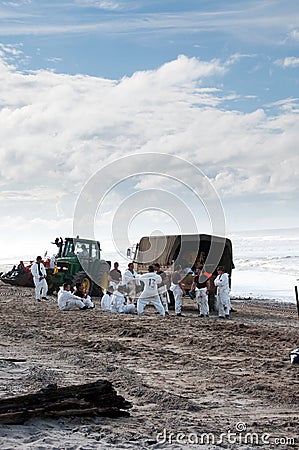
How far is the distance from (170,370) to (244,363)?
1.48 meters

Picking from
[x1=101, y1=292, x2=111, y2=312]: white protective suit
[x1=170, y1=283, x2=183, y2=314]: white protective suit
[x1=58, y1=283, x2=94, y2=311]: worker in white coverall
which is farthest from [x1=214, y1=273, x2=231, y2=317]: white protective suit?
[x1=58, y1=283, x2=94, y2=311]: worker in white coverall

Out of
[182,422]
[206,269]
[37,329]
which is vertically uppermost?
[206,269]

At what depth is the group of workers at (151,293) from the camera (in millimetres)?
19047

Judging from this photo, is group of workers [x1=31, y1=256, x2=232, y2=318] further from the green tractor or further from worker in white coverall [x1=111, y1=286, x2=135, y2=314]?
the green tractor

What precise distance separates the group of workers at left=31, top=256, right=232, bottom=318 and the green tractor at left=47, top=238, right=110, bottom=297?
437cm

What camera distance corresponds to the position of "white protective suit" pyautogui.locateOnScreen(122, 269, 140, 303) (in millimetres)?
20109

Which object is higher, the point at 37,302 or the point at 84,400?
the point at 37,302

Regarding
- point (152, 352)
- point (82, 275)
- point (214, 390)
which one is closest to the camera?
point (214, 390)

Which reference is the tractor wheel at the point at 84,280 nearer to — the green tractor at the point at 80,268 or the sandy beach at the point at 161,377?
the green tractor at the point at 80,268

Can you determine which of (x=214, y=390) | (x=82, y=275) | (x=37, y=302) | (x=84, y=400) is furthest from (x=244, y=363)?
(x=82, y=275)

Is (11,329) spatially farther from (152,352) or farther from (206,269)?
(206,269)

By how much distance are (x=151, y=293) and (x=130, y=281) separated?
1.59 meters

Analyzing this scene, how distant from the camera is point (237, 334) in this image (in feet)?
47.3

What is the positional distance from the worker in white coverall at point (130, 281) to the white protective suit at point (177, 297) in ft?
3.93
